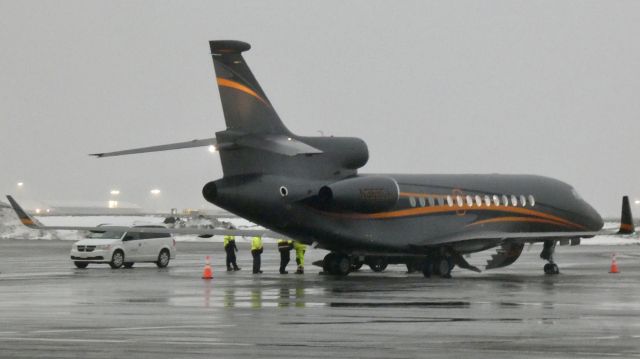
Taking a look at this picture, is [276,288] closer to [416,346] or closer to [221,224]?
[416,346]

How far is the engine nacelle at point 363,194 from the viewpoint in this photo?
36.0 meters

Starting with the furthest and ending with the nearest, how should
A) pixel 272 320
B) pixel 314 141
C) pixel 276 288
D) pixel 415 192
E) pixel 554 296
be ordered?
pixel 415 192 → pixel 314 141 → pixel 276 288 → pixel 554 296 → pixel 272 320

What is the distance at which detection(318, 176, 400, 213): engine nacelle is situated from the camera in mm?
35969

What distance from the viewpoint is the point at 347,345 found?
16.9 m

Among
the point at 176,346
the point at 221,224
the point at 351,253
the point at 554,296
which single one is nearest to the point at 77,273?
the point at 351,253

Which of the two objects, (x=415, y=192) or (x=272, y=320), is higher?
(x=415, y=192)

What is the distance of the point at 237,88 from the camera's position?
34.7m

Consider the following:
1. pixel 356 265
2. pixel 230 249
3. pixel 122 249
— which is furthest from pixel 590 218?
pixel 122 249

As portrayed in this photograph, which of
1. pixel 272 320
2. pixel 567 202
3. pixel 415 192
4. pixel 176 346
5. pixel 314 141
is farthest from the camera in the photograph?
pixel 567 202

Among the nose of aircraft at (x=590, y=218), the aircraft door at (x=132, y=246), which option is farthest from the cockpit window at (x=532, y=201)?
the aircraft door at (x=132, y=246)

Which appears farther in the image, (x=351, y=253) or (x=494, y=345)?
(x=351, y=253)

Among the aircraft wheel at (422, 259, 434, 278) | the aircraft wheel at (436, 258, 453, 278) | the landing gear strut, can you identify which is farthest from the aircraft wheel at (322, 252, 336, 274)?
the aircraft wheel at (436, 258, 453, 278)

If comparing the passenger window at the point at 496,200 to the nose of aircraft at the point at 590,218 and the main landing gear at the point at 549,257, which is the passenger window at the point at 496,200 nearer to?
the main landing gear at the point at 549,257

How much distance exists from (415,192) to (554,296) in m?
11.6
